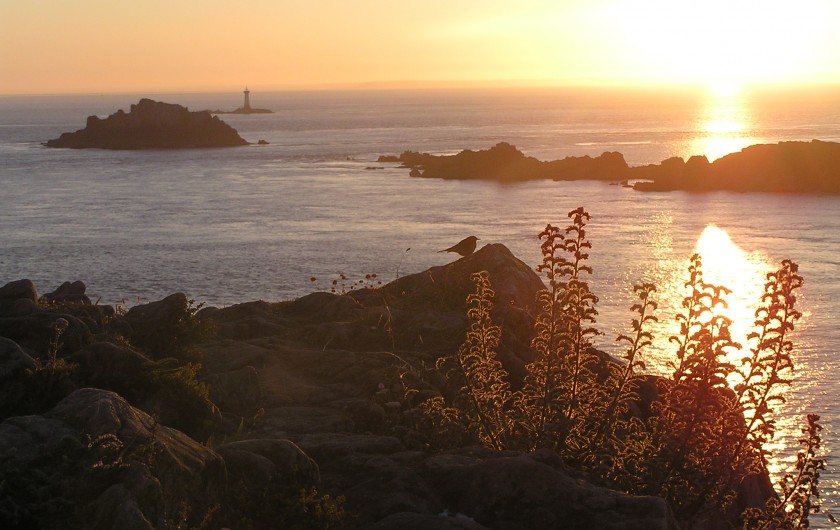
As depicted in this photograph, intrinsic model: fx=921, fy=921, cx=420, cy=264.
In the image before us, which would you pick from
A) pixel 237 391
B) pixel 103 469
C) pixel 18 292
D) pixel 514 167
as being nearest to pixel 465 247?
pixel 237 391

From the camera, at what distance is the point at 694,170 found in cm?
9188

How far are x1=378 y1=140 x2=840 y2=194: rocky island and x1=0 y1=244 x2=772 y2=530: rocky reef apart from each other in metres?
77.7

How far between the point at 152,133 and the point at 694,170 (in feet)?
319

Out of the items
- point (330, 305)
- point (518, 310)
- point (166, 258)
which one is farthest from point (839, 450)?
point (166, 258)

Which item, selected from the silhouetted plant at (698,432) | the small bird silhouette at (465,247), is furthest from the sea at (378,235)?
the silhouetted plant at (698,432)

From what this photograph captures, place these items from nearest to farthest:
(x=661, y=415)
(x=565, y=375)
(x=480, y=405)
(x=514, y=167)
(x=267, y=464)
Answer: (x=267, y=464)
(x=661, y=415)
(x=565, y=375)
(x=480, y=405)
(x=514, y=167)

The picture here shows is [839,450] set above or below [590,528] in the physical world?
below

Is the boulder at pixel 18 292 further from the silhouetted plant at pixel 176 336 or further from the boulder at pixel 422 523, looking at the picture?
the boulder at pixel 422 523

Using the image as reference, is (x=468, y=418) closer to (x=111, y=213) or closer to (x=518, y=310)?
(x=518, y=310)

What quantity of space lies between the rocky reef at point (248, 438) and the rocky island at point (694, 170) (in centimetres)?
7770

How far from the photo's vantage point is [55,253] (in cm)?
5266

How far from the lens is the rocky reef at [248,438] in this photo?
839cm

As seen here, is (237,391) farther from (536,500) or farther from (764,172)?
(764,172)

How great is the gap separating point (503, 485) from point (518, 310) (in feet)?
30.8
